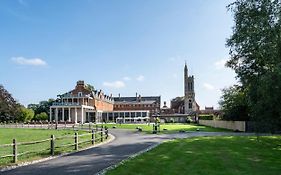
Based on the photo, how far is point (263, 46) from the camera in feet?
64.3

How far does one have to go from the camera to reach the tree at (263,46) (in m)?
18.0

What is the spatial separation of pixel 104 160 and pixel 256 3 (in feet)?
39.7

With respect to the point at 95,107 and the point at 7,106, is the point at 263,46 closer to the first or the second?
the point at 7,106

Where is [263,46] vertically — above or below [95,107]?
above

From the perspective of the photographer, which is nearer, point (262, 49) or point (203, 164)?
point (203, 164)

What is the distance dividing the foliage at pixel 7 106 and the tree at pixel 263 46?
6693 centimetres

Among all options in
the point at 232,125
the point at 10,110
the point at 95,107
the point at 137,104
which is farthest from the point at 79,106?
the point at 232,125

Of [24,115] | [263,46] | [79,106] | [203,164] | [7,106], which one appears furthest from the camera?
[24,115]

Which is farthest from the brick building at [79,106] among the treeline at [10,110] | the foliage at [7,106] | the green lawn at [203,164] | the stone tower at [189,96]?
the green lawn at [203,164]

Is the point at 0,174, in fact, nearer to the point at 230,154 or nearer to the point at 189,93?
the point at 230,154

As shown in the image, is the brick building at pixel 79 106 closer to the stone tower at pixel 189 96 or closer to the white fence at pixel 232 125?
the stone tower at pixel 189 96

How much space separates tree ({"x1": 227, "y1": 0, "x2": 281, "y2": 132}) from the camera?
18047 millimetres

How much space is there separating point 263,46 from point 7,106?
72.1 metres

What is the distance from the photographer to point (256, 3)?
826 inches
